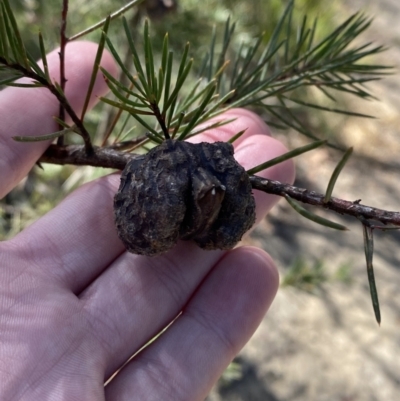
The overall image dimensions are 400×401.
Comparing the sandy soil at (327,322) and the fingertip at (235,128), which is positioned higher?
the fingertip at (235,128)

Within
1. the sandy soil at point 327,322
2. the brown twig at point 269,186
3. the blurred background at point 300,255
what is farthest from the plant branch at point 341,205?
the sandy soil at point 327,322

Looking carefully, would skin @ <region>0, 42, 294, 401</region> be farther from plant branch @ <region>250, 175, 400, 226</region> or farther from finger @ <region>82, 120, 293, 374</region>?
plant branch @ <region>250, 175, 400, 226</region>

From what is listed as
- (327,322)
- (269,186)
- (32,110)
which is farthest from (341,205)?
(327,322)

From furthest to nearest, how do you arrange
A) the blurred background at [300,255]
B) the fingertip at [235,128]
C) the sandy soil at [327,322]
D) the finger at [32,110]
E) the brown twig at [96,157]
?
1. the sandy soil at [327,322]
2. the blurred background at [300,255]
3. the fingertip at [235,128]
4. the finger at [32,110]
5. the brown twig at [96,157]

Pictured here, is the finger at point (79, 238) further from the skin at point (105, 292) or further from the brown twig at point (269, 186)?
the brown twig at point (269, 186)

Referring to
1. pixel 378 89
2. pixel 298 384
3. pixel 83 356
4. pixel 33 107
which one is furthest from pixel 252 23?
pixel 378 89

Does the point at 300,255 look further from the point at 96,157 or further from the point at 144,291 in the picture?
the point at 96,157

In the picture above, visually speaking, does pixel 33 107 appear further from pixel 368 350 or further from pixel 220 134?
pixel 368 350
